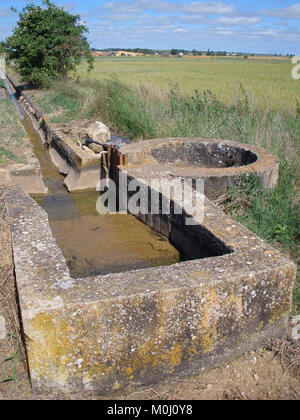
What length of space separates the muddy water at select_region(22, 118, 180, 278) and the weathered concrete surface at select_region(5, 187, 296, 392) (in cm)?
102

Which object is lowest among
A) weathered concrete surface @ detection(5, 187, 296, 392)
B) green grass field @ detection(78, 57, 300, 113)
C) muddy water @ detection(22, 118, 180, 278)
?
muddy water @ detection(22, 118, 180, 278)

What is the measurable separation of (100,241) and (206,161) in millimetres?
2578

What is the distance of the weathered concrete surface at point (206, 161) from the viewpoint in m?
4.53

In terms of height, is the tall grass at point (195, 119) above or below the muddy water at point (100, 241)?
above

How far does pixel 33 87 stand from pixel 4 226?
1447cm

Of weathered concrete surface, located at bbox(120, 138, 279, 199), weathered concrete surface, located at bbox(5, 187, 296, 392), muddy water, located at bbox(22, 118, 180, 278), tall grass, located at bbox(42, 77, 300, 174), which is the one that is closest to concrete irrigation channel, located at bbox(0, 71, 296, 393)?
weathered concrete surface, located at bbox(5, 187, 296, 392)

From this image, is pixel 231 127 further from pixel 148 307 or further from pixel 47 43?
pixel 47 43

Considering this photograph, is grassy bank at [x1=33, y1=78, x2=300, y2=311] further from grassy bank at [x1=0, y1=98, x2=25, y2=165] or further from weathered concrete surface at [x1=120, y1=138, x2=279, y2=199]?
grassy bank at [x1=0, y1=98, x2=25, y2=165]

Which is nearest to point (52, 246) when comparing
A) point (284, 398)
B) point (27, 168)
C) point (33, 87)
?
point (284, 398)

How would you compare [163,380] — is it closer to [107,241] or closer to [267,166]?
[107,241]

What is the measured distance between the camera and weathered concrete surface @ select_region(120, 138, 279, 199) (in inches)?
178

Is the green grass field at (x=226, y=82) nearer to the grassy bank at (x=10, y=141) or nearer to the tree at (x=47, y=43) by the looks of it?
the tree at (x=47, y=43)

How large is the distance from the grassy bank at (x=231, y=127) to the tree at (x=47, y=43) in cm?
403

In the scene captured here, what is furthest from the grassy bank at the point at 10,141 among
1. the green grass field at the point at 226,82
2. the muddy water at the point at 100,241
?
the green grass field at the point at 226,82
